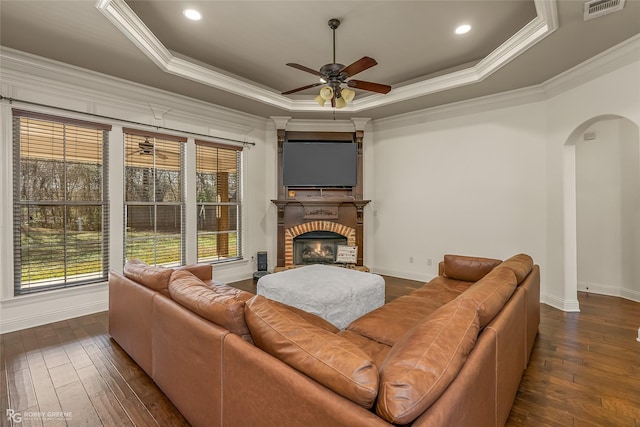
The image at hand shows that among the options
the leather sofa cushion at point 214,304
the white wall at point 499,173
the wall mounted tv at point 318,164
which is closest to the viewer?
the leather sofa cushion at point 214,304

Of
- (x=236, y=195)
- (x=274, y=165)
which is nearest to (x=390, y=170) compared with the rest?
(x=274, y=165)

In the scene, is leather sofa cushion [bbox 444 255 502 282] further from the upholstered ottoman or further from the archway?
the archway

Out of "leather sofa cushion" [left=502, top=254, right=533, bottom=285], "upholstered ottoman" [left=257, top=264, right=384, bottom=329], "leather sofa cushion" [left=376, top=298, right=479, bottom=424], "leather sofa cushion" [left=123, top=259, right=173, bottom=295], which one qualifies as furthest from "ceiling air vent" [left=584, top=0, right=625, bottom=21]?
"leather sofa cushion" [left=123, top=259, right=173, bottom=295]

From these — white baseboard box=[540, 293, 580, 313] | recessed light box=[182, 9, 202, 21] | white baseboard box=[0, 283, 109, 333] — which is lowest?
white baseboard box=[540, 293, 580, 313]

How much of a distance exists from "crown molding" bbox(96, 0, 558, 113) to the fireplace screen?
232 centimetres

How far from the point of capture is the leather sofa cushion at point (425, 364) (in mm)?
947

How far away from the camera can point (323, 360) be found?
1143mm

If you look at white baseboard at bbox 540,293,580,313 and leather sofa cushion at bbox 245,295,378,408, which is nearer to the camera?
leather sofa cushion at bbox 245,295,378,408

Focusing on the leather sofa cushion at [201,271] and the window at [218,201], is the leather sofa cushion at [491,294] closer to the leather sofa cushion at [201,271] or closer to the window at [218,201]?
the leather sofa cushion at [201,271]

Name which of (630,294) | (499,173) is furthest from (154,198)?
(630,294)

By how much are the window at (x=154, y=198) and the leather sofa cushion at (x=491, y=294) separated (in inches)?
165

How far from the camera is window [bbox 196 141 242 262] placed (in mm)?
4988

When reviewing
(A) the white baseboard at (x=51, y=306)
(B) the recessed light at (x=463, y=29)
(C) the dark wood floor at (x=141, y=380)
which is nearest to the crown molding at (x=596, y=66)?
(B) the recessed light at (x=463, y=29)

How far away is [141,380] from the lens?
231 cm
